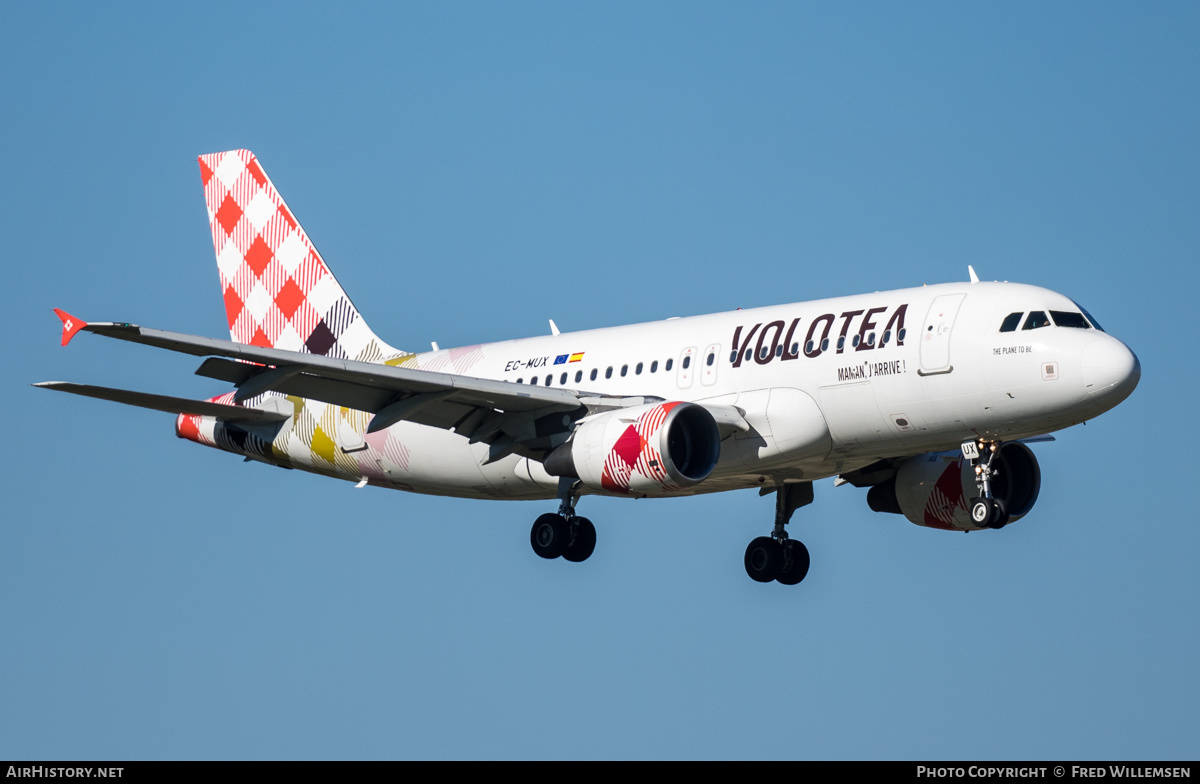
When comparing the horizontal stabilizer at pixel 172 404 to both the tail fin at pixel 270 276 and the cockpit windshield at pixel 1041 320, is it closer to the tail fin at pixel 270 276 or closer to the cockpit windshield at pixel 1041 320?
the tail fin at pixel 270 276

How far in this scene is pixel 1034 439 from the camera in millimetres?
37312

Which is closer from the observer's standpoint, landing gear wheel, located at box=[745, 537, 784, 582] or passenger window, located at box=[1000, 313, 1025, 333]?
passenger window, located at box=[1000, 313, 1025, 333]

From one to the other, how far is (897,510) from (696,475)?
26.8ft

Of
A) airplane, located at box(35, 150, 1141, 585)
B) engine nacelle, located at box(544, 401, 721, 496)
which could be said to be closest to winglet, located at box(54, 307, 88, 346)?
airplane, located at box(35, 150, 1141, 585)

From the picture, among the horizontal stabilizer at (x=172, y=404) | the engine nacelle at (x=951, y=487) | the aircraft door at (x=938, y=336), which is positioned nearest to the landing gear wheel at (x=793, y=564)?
the engine nacelle at (x=951, y=487)

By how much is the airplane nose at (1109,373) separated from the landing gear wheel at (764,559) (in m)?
10.1

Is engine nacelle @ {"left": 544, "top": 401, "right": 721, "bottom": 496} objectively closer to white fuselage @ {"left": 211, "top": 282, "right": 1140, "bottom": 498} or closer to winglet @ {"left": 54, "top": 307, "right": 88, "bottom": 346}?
white fuselage @ {"left": 211, "top": 282, "right": 1140, "bottom": 498}

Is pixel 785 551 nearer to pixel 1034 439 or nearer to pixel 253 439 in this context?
pixel 1034 439

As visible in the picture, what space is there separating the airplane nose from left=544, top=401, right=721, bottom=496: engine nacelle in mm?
7223

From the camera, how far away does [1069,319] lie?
3294cm

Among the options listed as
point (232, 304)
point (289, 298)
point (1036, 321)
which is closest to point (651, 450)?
point (1036, 321)

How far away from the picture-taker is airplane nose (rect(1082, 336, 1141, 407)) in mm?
31781

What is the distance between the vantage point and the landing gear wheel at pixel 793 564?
39.8 meters
